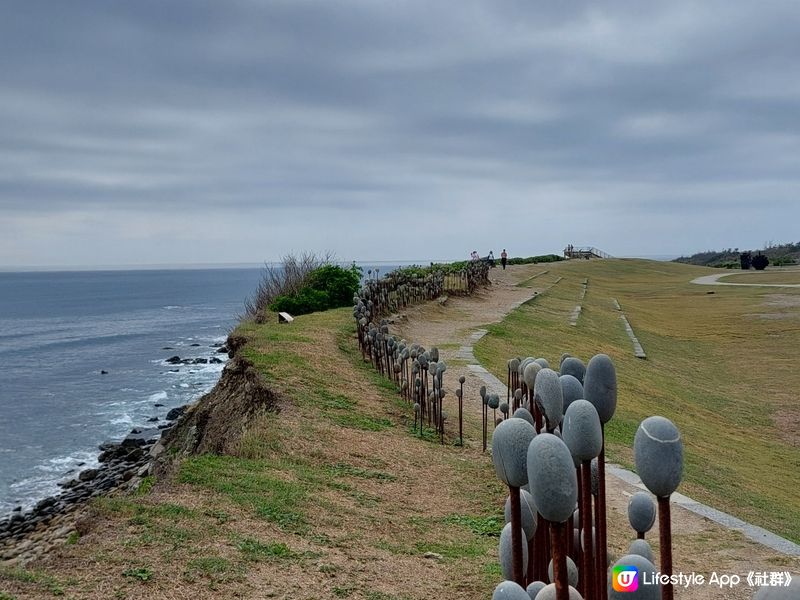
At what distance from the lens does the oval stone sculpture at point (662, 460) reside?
153 cm

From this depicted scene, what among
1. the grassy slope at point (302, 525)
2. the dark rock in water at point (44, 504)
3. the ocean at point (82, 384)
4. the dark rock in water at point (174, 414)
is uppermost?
the grassy slope at point (302, 525)

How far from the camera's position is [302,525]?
509cm

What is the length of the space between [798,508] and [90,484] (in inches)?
555

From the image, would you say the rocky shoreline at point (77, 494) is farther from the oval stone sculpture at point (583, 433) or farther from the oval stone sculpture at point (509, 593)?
the oval stone sculpture at point (509, 593)

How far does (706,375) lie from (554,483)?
17424 millimetres

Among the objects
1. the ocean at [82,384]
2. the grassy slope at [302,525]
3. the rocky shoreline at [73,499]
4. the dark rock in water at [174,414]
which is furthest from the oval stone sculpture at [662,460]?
the dark rock in water at [174,414]

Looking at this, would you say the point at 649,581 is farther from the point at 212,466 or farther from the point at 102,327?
the point at 102,327

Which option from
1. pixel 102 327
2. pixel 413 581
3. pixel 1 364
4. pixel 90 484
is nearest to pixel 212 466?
pixel 413 581

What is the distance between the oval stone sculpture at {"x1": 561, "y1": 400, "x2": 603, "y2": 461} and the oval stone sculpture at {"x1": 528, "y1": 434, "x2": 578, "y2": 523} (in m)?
0.37

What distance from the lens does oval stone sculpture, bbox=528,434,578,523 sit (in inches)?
54.5

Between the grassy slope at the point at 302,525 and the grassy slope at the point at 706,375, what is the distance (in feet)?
8.81

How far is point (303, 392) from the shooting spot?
9.38 meters

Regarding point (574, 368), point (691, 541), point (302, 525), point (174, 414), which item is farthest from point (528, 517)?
point (174, 414)

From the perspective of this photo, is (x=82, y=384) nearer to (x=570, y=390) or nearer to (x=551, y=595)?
(x=570, y=390)
